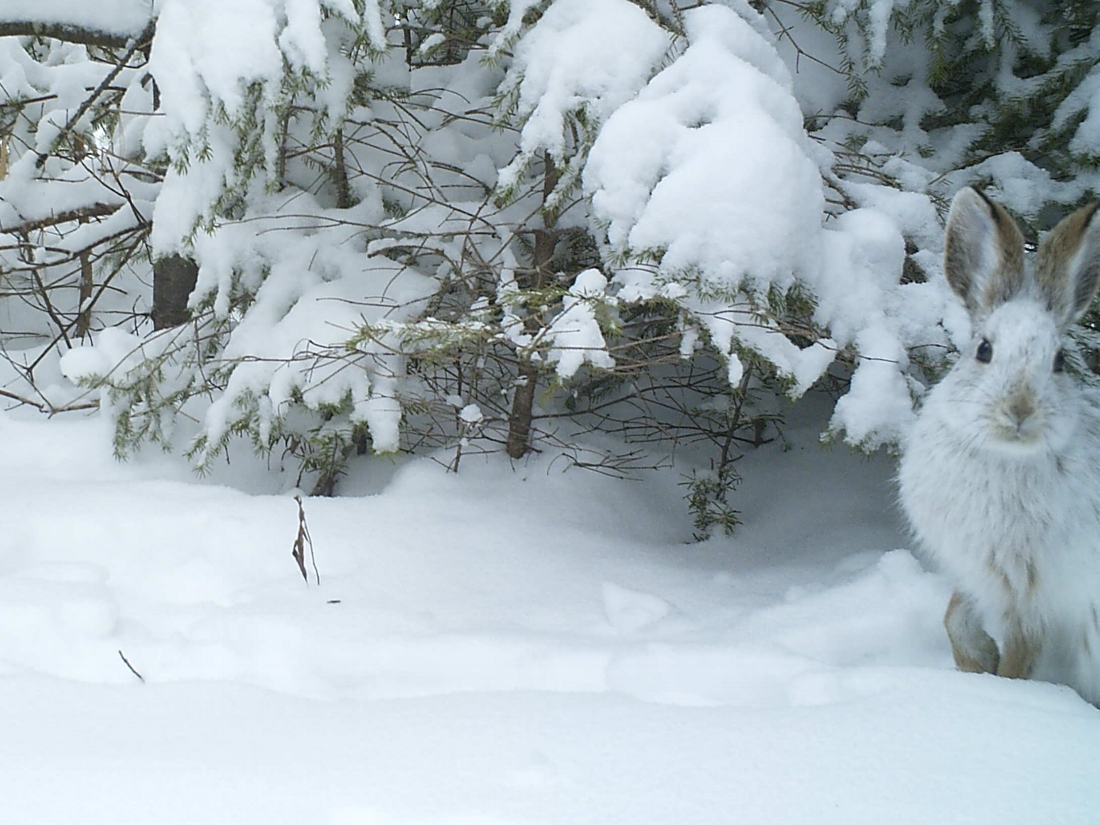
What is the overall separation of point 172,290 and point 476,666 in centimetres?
240

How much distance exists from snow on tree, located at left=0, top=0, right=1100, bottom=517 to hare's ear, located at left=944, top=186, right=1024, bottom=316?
0.40 m

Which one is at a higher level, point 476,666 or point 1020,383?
point 1020,383

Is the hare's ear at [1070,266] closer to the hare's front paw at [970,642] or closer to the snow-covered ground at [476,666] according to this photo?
the hare's front paw at [970,642]

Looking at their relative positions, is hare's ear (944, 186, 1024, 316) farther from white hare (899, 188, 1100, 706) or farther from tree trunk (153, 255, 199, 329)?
tree trunk (153, 255, 199, 329)

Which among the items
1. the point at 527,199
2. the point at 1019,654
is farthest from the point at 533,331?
the point at 1019,654

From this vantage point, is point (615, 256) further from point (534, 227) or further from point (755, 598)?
point (755, 598)

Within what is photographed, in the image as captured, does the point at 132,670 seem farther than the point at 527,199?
No

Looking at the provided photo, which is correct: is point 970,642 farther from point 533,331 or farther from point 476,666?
point 533,331

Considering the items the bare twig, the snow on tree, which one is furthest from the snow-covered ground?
the snow on tree

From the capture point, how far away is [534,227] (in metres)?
3.29

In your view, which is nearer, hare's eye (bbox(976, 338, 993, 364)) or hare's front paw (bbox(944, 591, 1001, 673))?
hare's eye (bbox(976, 338, 993, 364))

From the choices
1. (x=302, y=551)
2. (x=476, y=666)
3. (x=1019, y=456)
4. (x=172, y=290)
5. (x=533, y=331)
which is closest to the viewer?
Answer: (x=1019, y=456)

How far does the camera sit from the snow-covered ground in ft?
4.79

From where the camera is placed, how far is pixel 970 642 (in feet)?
7.48
